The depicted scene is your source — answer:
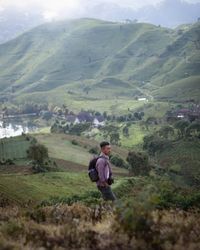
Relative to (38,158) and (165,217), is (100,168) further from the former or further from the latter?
(38,158)

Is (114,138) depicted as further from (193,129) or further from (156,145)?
(193,129)

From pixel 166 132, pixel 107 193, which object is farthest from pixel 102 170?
pixel 166 132

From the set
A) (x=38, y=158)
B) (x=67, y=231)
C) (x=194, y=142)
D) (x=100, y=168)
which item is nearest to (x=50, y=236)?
(x=67, y=231)

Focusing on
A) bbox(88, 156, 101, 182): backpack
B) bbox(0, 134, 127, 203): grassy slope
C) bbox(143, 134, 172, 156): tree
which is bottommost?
bbox(143, 134, 172, 156): tree

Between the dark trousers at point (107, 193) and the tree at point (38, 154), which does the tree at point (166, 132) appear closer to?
the tree at point (38, 154)

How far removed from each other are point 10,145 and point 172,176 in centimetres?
4748

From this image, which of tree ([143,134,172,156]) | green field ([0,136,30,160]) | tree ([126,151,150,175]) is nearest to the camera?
tree ([126,151,150,175])

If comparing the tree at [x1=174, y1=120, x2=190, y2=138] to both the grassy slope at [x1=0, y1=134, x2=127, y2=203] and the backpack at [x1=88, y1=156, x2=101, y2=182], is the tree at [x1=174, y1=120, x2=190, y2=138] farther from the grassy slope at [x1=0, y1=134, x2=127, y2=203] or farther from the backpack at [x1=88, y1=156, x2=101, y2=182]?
the backpack at [x1=88, y1=156, x2=101, y2=182]

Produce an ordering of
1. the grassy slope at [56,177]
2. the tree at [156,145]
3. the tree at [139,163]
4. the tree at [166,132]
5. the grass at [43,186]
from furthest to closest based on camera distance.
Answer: the tree at [166,132], the tree at [156,145], the tree at [139,163], the grassy slope at [56,177], the grass at [43,186]

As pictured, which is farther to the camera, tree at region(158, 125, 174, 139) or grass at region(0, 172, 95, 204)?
tree at region(158, 125, 174, 139)

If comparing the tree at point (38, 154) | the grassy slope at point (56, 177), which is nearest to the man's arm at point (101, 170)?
the grassy slope at point (56, 177)

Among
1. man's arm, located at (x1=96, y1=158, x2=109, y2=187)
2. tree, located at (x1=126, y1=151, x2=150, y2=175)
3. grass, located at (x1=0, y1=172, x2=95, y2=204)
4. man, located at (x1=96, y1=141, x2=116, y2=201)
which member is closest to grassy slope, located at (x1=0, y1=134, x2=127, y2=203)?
grass, located at (x1=0, y1=172, x2=95, y2=204)

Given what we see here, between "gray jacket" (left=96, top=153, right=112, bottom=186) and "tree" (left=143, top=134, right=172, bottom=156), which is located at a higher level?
"gray jacket" (left=96, top=153, right=112, bottom=186)

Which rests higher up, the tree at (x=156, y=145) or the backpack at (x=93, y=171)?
the backpack at (x=93, y=171)
